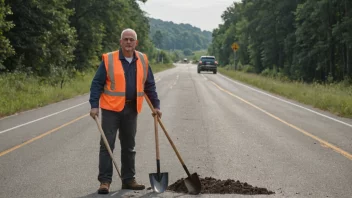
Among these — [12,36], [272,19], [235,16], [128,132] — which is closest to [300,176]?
[128,132]

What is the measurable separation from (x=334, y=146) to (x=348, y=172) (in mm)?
2451

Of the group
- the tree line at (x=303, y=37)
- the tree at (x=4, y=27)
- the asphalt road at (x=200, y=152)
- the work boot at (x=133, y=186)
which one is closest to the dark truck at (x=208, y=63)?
the tree line at (x=303, y=37)

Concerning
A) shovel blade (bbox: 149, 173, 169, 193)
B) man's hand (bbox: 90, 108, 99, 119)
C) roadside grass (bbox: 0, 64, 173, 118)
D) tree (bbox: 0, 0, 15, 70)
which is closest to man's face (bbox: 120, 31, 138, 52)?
man's hand (bbox: 90, 108, 99, 119)

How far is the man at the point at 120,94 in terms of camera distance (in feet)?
18.6

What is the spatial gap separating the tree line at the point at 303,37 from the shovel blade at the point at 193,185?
2892 centimetres

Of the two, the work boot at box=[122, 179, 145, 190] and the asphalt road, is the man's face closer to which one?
the work boot at box=[122, 179, 145, 190]

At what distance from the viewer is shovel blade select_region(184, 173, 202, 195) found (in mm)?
5656

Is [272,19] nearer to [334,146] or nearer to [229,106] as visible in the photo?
[229,106]

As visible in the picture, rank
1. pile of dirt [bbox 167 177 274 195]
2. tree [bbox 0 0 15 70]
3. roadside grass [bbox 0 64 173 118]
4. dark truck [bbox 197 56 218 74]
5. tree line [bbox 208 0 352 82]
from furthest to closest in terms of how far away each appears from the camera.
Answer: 1. dark truck [bbox 197 56 218 74]
2. tree line [bbox 208 0 352 82]
3. tree [bbox 0 0 15 70]
4. roadside grass [bbox 0 64 173 118]
5. pile of dirt [bbox 167 177 274 195]

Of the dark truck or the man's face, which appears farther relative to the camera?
the dark truck

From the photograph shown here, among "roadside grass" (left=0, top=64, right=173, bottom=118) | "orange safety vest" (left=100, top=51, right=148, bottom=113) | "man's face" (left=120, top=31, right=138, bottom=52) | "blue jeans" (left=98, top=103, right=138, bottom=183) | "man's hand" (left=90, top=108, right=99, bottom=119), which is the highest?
"man's face" (left=120, top=31, right=138, bottom=52)

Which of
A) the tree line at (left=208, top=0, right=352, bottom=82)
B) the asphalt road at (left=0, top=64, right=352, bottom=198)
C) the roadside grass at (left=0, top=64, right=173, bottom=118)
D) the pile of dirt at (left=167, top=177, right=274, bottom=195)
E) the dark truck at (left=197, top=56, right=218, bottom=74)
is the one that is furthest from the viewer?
the dark truck at (left=197, top=56, right=218, bottom=74)

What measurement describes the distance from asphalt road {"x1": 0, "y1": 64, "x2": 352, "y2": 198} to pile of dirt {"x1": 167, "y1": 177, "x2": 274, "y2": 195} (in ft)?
0.63

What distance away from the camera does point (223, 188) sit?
19.1 feet
